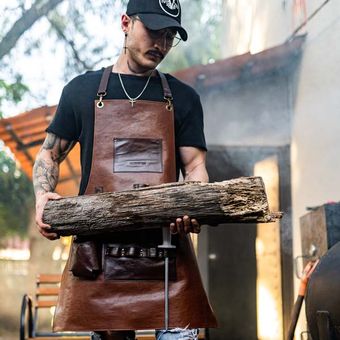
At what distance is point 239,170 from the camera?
644 centimetres

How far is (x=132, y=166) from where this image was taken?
2293 mm

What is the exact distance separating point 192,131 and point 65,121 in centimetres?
53

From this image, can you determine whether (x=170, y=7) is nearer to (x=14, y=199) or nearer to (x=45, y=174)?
(x=45, y=174)

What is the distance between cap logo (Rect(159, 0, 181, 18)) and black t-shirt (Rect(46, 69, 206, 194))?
10.7 inches

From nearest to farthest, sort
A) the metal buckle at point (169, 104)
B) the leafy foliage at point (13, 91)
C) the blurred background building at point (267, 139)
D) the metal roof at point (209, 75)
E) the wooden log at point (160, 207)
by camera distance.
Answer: the wooden log at point (160, 207) < the metal buckle at point (169, 104) < the blurred background building at point (267, 139) < the metal roof at point (209, 75) < the leafy foliage at point (13, 91)

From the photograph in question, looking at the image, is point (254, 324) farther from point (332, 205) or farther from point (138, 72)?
point (138, 72)

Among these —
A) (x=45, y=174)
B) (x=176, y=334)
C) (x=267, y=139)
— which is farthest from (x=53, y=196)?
(x=267, y=139)

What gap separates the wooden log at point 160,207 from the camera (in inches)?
78.4

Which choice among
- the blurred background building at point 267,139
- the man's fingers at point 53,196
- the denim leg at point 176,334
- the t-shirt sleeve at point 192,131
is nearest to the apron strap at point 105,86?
the t-shirt sleeve at point 192,131

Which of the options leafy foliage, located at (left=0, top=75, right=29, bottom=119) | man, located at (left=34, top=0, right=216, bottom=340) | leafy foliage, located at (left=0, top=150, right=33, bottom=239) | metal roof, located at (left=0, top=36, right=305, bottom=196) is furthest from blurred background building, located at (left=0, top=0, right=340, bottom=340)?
leafy foliage, located at (left=0, top=150, right=33, bottom=239)

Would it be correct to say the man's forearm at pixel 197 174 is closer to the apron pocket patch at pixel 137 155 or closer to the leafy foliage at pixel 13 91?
the apron pocket patch at pixel 137 155

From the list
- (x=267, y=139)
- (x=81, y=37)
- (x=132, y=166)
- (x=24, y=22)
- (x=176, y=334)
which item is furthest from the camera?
(x=81, y=37)

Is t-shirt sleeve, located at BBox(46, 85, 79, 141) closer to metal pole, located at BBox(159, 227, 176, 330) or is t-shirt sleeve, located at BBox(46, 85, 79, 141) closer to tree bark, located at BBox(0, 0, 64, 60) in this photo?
metal pole, located at BBox(159, 227, 176, 330)

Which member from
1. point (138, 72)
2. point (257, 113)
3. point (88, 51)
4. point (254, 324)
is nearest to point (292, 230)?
point (257, 113)
